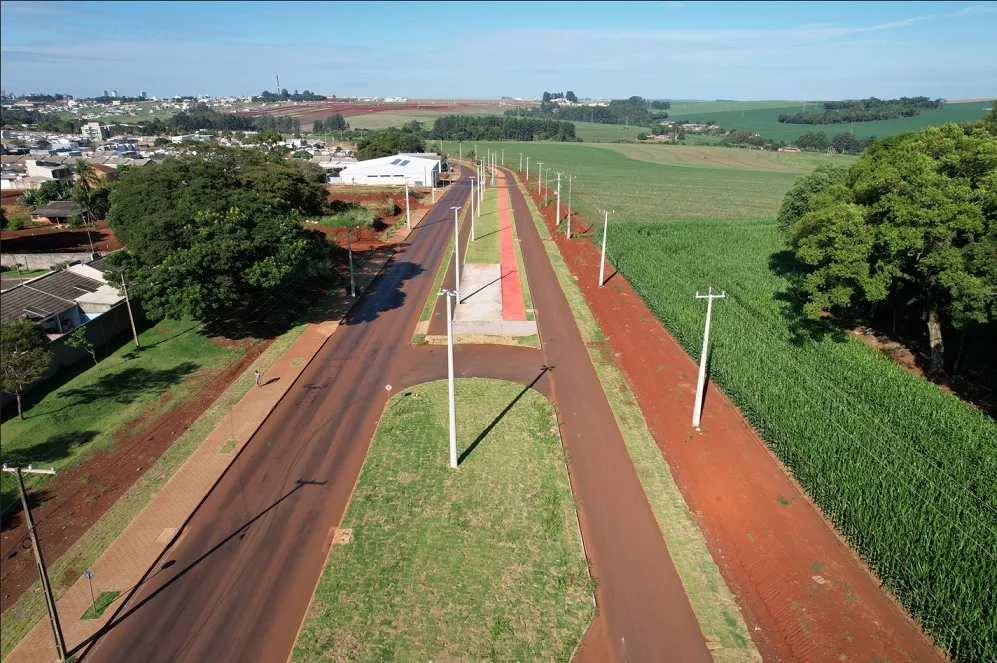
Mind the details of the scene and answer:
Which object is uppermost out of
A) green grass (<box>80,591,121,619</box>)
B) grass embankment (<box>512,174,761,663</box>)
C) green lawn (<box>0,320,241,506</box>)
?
green lawn (<box>0,320,241,506</box>)

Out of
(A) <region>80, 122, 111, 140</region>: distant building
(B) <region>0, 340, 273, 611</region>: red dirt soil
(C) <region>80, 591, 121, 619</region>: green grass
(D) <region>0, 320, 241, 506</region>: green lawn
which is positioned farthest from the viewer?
(A) <region>80, 122, 111, 140</region>: distant building

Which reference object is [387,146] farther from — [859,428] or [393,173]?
[859,428]

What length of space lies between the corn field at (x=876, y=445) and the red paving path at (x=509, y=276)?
32.0ft

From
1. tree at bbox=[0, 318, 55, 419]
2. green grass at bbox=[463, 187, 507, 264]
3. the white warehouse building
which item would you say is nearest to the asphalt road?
tree at bbox=[0, 318, 55, 419]

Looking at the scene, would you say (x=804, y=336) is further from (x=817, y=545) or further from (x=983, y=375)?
(x=817, y=545)

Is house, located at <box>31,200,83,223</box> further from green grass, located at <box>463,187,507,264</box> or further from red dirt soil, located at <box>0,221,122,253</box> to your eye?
green grass, located at <box>463,187,507,264</box>

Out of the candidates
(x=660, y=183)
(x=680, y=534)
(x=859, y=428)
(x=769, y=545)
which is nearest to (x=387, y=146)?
(x=660, y=183)

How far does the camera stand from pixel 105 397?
2742cm

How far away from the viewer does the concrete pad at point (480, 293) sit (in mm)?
40375

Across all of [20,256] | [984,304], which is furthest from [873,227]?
[20,256]

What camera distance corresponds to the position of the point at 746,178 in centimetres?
12925

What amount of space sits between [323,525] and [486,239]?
48785mm

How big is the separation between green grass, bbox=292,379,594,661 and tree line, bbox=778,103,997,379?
20.0 m

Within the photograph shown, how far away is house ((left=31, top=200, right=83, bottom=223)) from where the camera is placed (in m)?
72.3
